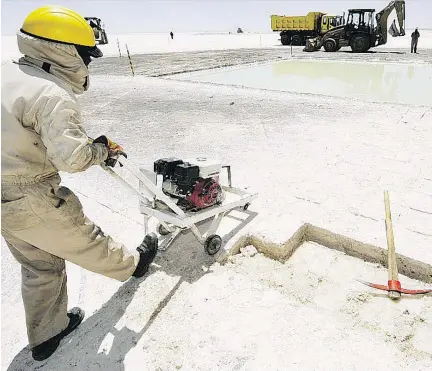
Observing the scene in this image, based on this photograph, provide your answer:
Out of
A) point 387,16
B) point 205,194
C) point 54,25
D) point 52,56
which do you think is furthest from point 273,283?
point 387,16

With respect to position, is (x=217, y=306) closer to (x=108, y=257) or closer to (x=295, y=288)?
(x=295, y=288)

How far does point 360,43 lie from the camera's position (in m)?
21.3

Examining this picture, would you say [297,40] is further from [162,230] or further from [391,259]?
[391,259]

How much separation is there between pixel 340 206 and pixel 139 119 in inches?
203

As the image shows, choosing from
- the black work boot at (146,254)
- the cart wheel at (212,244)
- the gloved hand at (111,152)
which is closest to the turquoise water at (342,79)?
the cart wheel at (212,244)

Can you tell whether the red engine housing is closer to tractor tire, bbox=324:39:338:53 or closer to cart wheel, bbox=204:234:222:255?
cart wheel, bbox=204:234:222:255

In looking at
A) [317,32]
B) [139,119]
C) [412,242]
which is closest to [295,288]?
[412,242]

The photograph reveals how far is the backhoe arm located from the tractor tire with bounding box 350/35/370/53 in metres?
0.81

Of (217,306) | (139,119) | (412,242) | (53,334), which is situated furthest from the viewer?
(139,119)

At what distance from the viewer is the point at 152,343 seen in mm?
2230

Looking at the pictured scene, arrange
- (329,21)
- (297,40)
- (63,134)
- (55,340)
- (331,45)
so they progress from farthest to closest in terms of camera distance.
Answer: (297,40)
(329,21)
(331,45)
(55,340)
(63,134)

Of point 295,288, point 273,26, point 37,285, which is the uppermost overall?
point 273,26

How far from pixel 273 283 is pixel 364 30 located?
2279 cm

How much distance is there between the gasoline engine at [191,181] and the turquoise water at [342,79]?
7370 mm
